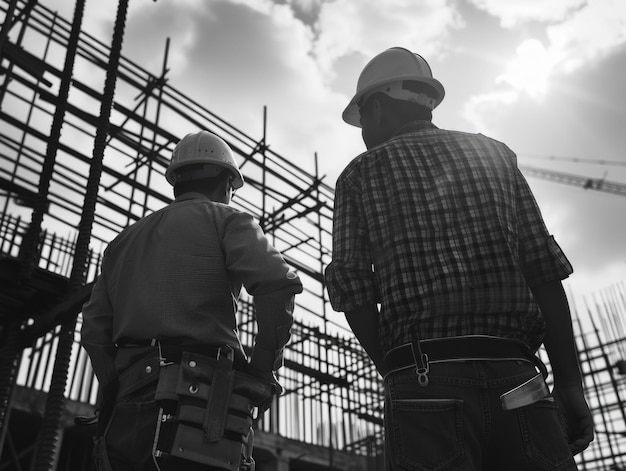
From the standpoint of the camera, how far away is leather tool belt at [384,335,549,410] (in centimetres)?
178

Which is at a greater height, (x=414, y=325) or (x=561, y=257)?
(x=561, y=257)

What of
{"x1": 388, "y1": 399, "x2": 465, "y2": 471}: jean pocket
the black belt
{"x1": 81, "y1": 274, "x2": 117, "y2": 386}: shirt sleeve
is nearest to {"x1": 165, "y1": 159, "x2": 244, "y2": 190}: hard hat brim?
{"x1": 81, "y1": 274, "x2": 117, "y2": 386}: shirt sleeve

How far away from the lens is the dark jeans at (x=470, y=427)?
169cm

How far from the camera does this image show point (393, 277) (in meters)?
1.98

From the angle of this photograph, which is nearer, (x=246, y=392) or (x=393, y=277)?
(x=393, y=277)

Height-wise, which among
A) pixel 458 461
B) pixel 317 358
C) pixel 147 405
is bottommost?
pixel 458 461

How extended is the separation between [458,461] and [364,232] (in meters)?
0.82

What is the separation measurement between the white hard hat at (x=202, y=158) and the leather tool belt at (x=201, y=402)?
1.00 meters

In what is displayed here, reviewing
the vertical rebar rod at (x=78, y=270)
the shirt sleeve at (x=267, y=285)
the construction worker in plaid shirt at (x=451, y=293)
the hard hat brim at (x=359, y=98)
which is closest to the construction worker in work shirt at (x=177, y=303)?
the shirt sleeve at (x=267, y=285)

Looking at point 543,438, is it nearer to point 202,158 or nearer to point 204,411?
point 204,411

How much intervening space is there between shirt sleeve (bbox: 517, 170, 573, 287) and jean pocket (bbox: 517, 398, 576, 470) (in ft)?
1.46

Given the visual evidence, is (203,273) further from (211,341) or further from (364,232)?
(364,232)

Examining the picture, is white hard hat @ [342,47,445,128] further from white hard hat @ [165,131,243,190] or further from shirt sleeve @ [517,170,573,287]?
white hard hat @ [165,131,243,190]

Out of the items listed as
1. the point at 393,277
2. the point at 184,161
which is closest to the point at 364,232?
the point at 393,277
